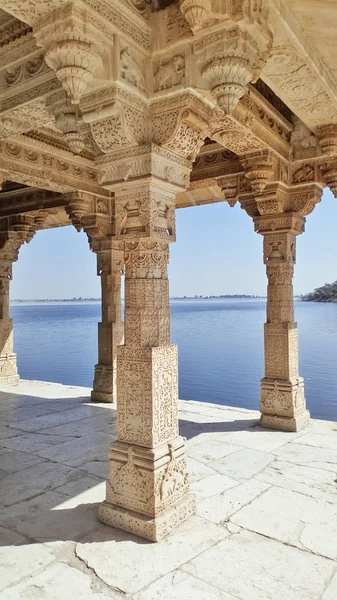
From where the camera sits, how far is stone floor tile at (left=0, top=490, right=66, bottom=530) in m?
3.50

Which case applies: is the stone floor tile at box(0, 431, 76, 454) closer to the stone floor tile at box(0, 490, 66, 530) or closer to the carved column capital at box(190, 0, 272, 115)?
the stone floor tile at box(0, 490, 66, 530)

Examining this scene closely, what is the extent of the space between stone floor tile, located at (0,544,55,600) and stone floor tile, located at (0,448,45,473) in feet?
5.41

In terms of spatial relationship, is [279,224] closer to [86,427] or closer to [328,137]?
[328,137]

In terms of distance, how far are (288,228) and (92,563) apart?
457cm

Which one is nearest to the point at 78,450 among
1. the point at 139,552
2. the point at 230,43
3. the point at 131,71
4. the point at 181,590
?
the point at 139,552

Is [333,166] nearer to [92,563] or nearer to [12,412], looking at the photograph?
[92,563]

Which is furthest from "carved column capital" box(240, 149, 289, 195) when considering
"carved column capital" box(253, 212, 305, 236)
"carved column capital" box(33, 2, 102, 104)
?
"carved column capital" box(33, 2, 102, 104)

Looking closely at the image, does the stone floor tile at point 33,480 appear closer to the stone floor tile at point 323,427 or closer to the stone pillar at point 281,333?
the stone pillar at point 281,333

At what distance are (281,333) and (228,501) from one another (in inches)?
109

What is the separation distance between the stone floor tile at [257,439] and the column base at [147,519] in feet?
6.28

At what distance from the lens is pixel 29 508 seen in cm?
371

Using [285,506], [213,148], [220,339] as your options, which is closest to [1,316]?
[213,148]

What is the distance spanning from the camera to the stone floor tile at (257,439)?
17.2 ft

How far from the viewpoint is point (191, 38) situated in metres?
2.98
